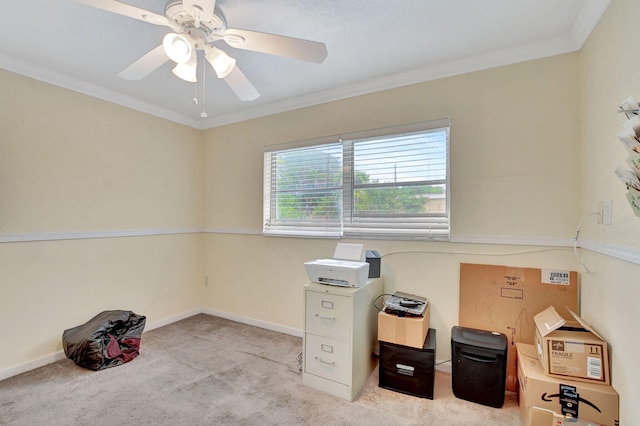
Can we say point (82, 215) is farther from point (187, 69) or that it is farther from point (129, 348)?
point (187, 69)

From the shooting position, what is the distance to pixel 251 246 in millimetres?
3430

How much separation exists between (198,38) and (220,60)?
0.47 ft

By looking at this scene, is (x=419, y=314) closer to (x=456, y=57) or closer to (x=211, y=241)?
(x=456, y=57)

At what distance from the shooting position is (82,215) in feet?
8.94

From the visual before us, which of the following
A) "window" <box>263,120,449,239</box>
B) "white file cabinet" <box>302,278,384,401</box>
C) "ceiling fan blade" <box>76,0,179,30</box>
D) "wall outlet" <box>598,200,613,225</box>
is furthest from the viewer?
"window" <box>263,120,449,239</box>

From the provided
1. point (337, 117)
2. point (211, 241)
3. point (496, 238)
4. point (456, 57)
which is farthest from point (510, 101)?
point (211, 241)

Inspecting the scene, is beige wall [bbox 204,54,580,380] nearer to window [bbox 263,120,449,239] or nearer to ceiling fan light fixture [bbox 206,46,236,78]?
window [bbox 263,120,449,239]

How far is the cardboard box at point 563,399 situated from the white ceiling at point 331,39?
204 centimetres

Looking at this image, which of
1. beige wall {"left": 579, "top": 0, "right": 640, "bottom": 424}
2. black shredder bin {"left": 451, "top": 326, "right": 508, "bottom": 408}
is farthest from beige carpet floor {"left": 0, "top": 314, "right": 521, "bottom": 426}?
beige wall {"left": 579, "top": 0, "right": 640, "bottom": 424}

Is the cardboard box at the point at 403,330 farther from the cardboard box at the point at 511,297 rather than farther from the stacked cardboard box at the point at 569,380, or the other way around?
the stacked cardboard box at the point at 569,380

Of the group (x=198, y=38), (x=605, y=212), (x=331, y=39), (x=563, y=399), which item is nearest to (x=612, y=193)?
(x=605, y=212)

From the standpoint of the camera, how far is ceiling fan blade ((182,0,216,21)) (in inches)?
51.0

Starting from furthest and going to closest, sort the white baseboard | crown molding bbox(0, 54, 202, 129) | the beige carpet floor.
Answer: the white baseboard < crown molding bbox(0, 54, 202, 129) < the beige carpet floor

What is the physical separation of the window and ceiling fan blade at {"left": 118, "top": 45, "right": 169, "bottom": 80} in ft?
5.10
